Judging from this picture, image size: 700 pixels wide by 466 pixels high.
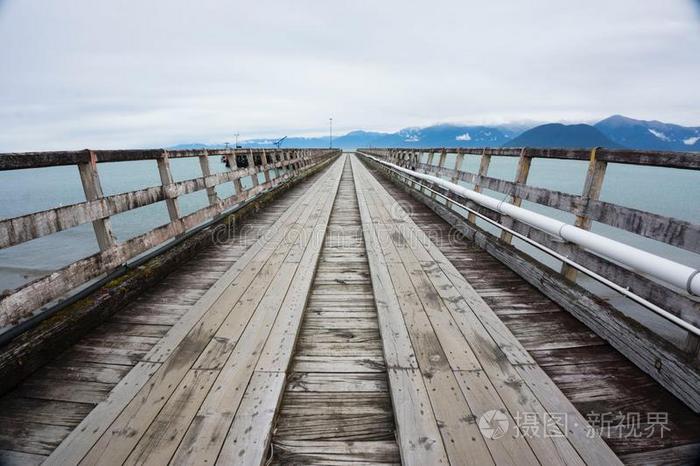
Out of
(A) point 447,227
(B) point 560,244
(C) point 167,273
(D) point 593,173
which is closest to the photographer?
(D) point 593,173

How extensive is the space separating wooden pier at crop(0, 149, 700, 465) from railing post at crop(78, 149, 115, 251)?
2cm

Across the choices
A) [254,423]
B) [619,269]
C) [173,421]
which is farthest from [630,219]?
[173,421]

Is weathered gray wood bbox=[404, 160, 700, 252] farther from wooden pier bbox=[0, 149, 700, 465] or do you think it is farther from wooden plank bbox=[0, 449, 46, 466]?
wooden plank bbox=[0, 449, 46, 466]

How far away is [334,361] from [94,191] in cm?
251

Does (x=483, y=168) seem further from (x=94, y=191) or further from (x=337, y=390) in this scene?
(x=94, y=191)

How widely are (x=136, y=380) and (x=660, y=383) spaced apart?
3.09 meters

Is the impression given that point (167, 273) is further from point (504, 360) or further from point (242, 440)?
point (504, 360)

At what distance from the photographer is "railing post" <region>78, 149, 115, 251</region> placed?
281 cm

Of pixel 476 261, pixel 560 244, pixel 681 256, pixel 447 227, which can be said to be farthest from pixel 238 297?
pixel 681 256

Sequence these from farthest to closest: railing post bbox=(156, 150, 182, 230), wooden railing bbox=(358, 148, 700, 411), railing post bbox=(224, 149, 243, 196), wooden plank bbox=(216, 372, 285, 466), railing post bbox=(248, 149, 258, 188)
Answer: railing post bbox=(248, 149, 258, 188) < railing post bbox=(224, 149, 243, 196) < railing post bbox=(156, 150, 182, 230) < wooden railing bbox=(358, 148, 700, 411) < wooden plank bbox=(216, 372, 285, 466)

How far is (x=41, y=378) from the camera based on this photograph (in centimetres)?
202

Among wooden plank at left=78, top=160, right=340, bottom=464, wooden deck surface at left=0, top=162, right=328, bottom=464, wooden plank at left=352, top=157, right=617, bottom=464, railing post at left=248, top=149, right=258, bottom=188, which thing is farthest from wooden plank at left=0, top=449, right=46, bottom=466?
railing post at left=248, top=149, right=258, bottom=188

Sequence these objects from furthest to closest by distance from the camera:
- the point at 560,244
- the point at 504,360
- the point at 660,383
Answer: the point at 560,244, the point at 504,360, the point at 660,383

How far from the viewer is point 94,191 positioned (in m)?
2.83
